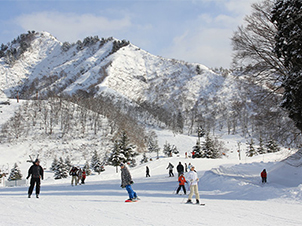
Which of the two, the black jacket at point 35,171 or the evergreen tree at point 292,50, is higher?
the evergreen tree at point 292,50

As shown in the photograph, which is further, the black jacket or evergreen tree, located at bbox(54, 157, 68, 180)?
evergreen tree, located at bbox(54, 157, 68, 180)

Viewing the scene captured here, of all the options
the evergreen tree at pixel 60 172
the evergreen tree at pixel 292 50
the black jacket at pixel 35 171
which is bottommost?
the evergreen tree at pixel 60 172

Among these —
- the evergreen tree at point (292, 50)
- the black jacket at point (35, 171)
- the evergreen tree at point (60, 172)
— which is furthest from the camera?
the evergreen tree at point (60, 172)

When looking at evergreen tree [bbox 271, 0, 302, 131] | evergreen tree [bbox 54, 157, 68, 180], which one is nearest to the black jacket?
evergreen tree [bbox 271, 0, 302, 131]

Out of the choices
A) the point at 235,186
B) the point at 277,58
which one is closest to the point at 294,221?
the point at 235,186

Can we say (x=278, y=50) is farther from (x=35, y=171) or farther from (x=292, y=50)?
(x=35, y=171)

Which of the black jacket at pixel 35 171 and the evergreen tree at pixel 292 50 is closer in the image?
the black jacket at pixel 35 171

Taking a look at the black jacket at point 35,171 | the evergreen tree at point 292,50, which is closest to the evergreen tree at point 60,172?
the black jacket at point 35,171

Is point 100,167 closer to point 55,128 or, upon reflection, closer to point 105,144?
point 105,144

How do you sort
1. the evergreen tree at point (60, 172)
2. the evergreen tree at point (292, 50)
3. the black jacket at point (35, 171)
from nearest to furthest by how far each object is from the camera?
the black jacket at point (35, 171), the evergreen tree at point (292, 50), the evergreen tree at point (60, 172)

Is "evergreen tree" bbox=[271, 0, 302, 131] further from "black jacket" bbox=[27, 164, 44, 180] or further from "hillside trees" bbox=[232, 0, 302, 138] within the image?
"black jacket" bbox=[27, 164, 44, 180]

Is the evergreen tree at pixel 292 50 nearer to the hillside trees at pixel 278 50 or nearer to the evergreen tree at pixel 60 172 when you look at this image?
the hillside trees at pixel 278 50

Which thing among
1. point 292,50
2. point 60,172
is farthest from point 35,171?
point 60,172

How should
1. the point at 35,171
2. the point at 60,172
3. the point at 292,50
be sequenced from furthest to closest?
the point at 60,172 < the point at 292,50 < the point at 35,171
